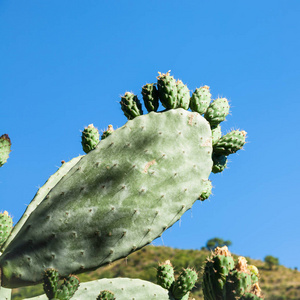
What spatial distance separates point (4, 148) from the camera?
448cm

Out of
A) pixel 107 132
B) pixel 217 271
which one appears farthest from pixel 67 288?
pixel 107 132

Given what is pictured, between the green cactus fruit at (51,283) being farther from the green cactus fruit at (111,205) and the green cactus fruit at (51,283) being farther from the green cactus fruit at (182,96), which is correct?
the green cactus fruit at (182,96)

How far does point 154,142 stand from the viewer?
3.59 meters

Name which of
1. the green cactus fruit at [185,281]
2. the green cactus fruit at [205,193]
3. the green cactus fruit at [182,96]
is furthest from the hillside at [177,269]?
the green cactus fruit at [182,96]

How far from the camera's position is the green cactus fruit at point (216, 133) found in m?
4.10

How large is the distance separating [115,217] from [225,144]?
1227 mm

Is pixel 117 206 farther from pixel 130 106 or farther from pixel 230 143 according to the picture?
pixel 230 143

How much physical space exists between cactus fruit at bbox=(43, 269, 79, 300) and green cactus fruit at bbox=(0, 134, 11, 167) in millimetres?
1587

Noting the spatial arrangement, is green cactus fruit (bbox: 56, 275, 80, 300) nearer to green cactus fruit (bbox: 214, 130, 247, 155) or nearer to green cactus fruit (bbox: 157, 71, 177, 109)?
green cactus fruit (bbox: 157, 71, 177, 109)

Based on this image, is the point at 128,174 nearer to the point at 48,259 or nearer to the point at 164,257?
the point at 48,259

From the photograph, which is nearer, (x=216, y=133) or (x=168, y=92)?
(x=168, y=92)

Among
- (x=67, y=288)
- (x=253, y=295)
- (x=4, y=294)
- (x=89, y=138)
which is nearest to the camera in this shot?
(x=253, y=295)

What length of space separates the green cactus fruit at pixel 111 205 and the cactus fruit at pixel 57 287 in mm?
183

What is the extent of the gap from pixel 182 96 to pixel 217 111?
343 millimetres
